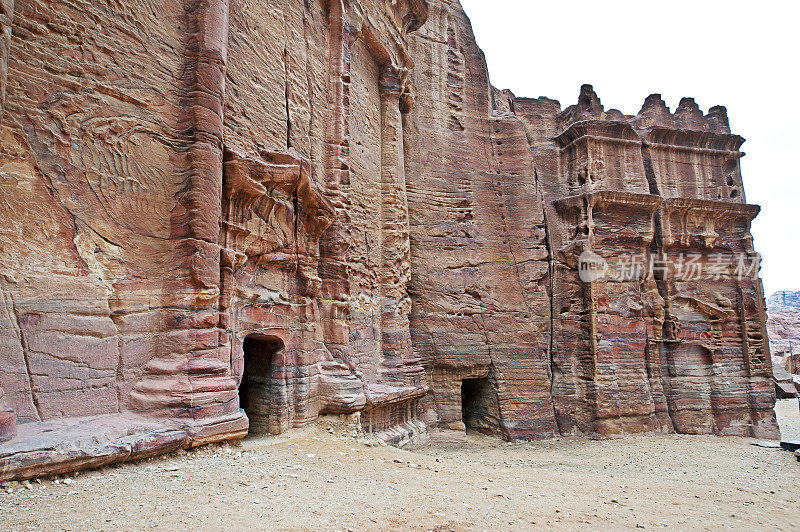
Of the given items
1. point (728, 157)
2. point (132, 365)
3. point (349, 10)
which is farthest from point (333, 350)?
point (728, 157)

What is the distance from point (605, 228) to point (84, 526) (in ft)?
44.0

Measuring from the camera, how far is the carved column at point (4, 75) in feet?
12.2

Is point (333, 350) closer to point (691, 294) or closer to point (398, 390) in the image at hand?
point (398, 390)

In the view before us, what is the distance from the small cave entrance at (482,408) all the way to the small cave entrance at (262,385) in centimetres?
620

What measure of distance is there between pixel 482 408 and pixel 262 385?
21.8 feet

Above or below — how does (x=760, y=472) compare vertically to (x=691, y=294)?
below

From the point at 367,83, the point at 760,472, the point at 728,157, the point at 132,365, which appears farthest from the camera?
the point at 728,157

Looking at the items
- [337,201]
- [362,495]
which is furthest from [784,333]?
[362,495]

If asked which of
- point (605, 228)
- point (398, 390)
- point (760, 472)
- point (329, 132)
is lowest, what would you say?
point (760, 472)

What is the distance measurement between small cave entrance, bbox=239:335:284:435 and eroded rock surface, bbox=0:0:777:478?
1.8 inches

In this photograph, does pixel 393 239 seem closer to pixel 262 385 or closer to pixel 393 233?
pixel 393 233

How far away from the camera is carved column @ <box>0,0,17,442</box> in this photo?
3.72 meters

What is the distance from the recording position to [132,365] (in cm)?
499

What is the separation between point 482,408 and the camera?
473 inches
